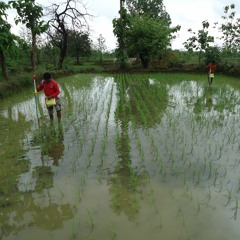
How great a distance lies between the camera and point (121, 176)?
4.32m

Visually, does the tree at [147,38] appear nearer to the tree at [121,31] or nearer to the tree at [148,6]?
the tree at [121,31]

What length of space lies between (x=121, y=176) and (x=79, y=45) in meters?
31.8

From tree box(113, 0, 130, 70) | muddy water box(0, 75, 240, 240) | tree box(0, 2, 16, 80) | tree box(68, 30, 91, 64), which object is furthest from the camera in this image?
tree box(68, 30, 91, 64)

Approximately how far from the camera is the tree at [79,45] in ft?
109

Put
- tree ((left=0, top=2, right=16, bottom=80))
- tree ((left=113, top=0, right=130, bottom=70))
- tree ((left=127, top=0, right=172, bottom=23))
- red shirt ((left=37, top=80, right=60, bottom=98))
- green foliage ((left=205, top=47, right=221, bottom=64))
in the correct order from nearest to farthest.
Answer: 1. red shirt ((left=37, top=80, right=60, bottom=98))
2. tree ((left=0, top=2, right=16, bottom=80))
3. green foliage ((left=205, top=47, right=221, bottom=64))
4. tree ((left=113, top=0, right=130, bottom=70))
5. tree ((left=127, top=0, right=172, bottom=23))

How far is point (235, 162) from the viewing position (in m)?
4.73

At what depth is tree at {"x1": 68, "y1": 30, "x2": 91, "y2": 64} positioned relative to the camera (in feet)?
109

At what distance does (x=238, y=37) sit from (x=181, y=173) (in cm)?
2138

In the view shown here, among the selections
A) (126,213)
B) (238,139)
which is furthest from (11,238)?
(238,139)

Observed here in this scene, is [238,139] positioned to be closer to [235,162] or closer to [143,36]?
[235,162]

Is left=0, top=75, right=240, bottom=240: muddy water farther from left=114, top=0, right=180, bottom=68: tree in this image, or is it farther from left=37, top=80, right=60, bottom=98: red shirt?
left=114, top=0, right=180, bottom=68: tree

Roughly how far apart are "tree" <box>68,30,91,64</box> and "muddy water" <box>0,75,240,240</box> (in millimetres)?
26660

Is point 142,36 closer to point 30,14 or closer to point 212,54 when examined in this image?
point 212,54

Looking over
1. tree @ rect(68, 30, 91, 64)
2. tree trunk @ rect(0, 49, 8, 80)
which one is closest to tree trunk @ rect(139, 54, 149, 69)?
tree @ rect(68, 30, 91, 64)
